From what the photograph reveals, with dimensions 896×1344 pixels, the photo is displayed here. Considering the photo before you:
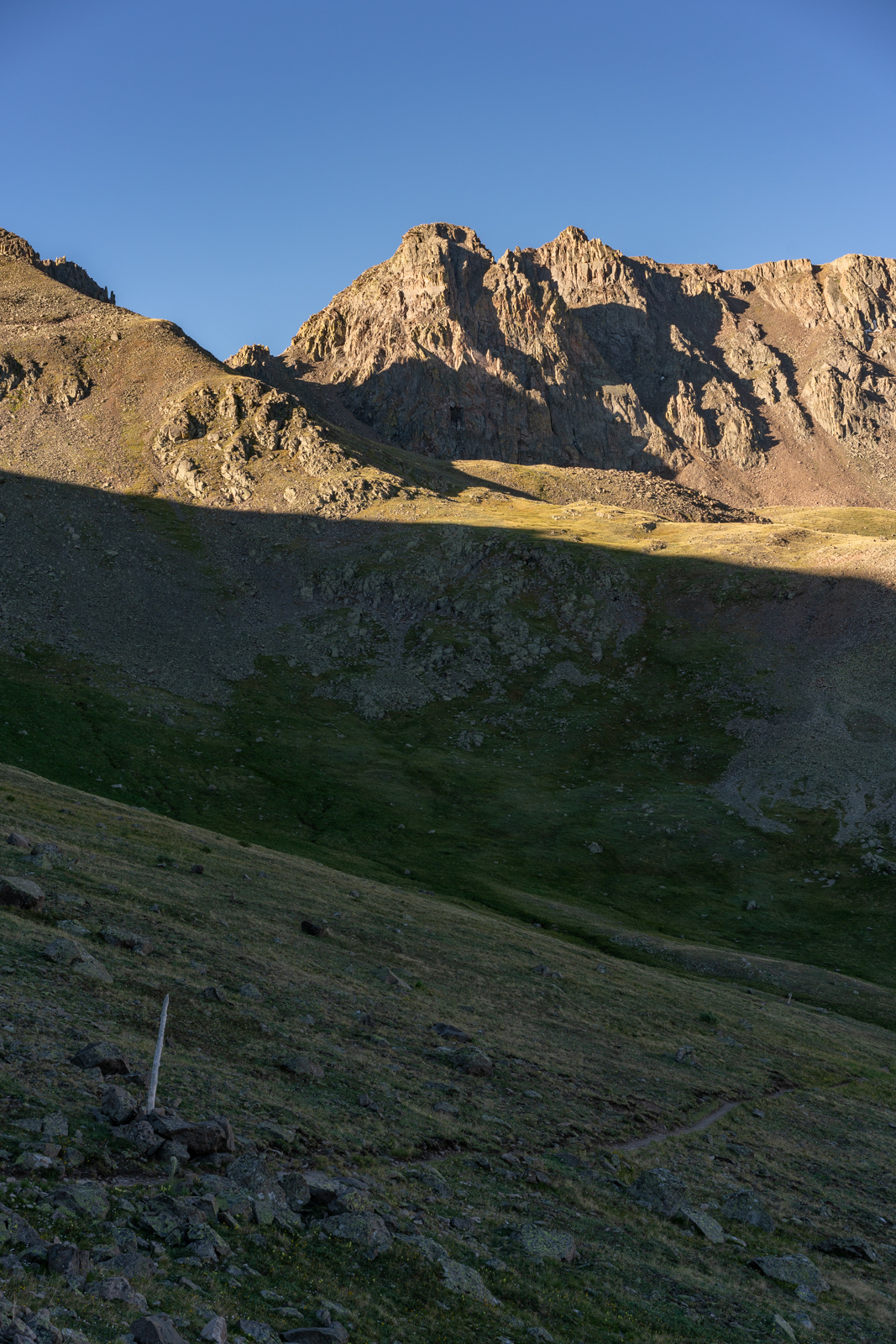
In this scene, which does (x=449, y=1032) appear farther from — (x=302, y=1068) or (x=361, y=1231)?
(x=361, y=1231)

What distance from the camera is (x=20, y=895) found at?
24.6 m

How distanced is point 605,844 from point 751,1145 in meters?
60.8

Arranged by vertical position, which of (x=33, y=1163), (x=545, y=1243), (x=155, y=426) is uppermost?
(x=155, y=426)

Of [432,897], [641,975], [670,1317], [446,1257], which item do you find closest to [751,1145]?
[670,1317]

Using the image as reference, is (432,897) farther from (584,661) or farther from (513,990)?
(584,661)

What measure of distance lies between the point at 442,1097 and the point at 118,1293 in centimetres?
1184

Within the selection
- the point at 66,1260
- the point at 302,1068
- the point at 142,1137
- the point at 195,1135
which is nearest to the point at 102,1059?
the point at 142,1137

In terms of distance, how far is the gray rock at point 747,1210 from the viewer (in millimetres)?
18906

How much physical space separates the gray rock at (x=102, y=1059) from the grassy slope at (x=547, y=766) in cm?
4872

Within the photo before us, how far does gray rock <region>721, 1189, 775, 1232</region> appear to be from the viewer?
62.0 ft

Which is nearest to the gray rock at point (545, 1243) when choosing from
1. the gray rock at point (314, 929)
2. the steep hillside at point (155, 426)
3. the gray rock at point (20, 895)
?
the gray rock at point (20, 895)

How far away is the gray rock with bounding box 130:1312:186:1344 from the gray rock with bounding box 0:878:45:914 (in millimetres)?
17279

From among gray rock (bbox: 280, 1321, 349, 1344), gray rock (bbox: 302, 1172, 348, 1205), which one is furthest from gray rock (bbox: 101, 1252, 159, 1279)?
gray rock (bbox: 302, 1172, 348, 1205)

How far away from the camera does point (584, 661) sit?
122 meters
